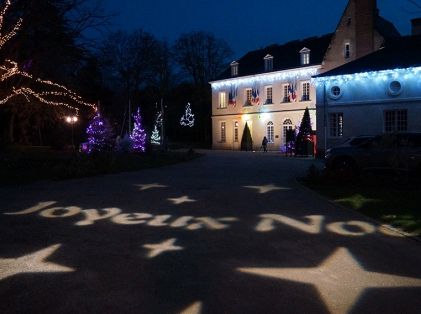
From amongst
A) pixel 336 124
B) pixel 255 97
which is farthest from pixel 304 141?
pixel 255 97

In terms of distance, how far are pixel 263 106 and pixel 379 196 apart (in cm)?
3617

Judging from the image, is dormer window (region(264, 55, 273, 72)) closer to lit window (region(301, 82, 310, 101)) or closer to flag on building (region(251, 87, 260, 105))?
flag on building (region(251, 87, 260, 105))

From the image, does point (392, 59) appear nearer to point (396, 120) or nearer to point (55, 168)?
point (396, 120)

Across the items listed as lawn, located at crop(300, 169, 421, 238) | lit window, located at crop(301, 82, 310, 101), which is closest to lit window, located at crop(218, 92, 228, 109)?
lit window, located at crop(301, 82, 310, 101)

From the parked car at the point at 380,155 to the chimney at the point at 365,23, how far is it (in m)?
22.1

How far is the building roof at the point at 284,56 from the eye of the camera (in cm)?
4528

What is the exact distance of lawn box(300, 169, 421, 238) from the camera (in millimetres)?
9797

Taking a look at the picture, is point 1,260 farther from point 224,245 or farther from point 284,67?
point 284,67

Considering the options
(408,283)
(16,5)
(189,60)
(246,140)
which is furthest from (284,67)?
(408,283)

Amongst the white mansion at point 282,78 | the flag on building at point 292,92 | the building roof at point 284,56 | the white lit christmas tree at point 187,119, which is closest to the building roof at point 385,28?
the white mansion at point 282,78

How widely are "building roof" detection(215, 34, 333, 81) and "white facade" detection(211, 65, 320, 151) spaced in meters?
0.84

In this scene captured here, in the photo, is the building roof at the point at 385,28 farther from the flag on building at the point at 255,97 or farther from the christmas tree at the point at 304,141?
the flag on building at the point at 255,97

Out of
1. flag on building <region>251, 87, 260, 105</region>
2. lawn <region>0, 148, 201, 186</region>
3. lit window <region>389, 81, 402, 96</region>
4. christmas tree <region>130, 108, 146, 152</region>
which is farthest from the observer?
flag on building <region>251, 87, 260, 105</region>

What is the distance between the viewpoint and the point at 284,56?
48406 mm
